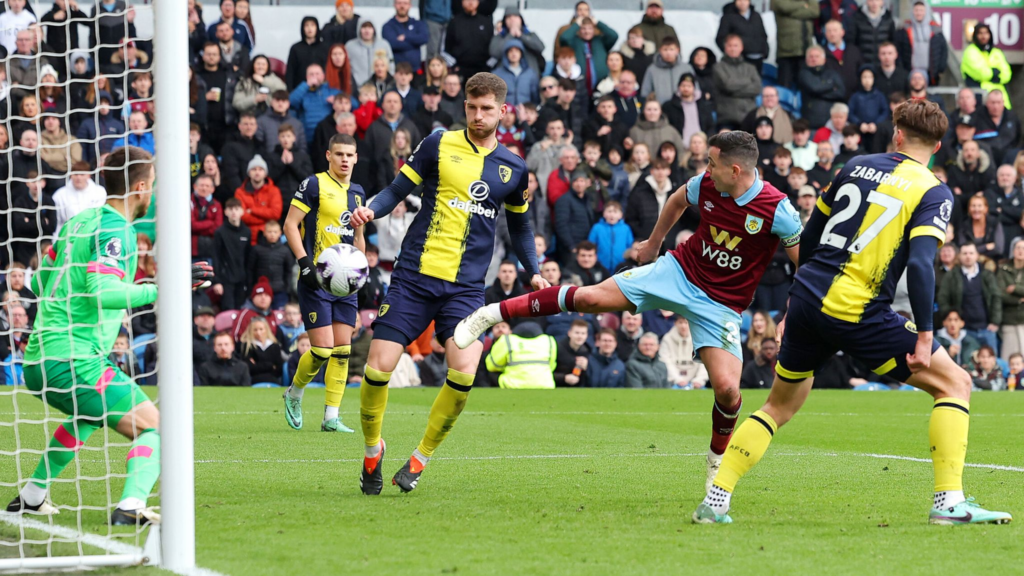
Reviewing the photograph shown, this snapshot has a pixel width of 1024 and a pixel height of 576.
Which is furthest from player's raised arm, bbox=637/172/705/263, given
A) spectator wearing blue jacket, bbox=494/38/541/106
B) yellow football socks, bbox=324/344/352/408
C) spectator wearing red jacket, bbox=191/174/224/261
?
spectator wearing blue jacket, bbox=494/38/541/106

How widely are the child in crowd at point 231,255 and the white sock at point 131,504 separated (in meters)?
11.2

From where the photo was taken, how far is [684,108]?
1892cm

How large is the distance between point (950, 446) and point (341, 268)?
3.48 m

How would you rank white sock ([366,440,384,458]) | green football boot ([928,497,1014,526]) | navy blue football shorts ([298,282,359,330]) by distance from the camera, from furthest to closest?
navy blue football shorts ([298,282,359,330]) < white sock ([366,440,384,458]) < green football boot ([928,497,1014,526])

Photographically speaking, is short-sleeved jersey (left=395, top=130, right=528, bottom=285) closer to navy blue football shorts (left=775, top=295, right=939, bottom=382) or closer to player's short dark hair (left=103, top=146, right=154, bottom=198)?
player's short dark hair (left=103, top=146, right=154, bottom=198)

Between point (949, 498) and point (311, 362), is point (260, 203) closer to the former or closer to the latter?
point (311, 362)

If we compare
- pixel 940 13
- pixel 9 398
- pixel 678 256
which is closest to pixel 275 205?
pixel 9 398

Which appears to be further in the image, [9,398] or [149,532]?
[9,398]

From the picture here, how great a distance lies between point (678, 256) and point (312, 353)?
16.1ft

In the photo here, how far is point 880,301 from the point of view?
583cm

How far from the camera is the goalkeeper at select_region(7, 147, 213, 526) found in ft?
17.7

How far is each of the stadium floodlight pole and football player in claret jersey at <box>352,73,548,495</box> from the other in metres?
2.26

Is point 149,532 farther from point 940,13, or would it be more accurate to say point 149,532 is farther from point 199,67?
point 940,13

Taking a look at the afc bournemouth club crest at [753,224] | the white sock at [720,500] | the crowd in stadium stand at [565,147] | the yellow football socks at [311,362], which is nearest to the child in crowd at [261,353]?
the crowd in stadium stand at [565,147]
